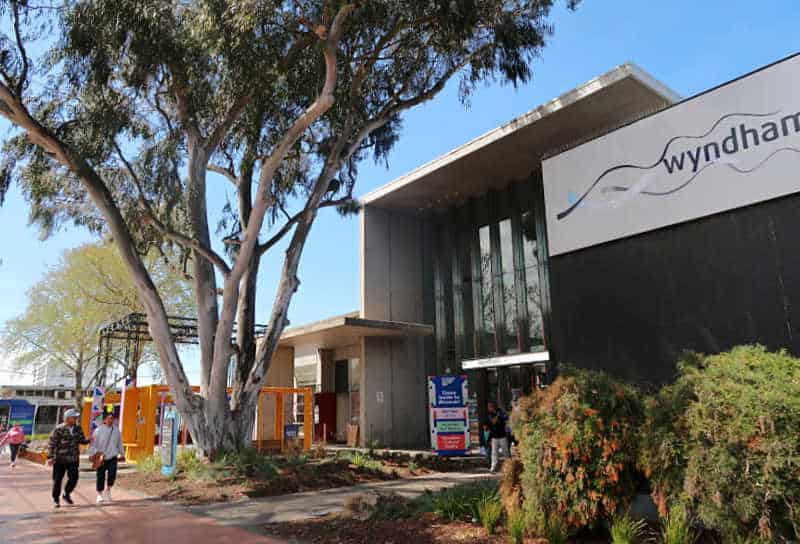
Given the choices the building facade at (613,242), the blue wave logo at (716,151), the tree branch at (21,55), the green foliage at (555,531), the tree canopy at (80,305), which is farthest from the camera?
the tree canopy at (80,305)

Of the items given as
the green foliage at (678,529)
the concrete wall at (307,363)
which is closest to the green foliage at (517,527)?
the green foliage at (678,529)

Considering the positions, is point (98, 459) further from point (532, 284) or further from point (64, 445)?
point (532, 284)

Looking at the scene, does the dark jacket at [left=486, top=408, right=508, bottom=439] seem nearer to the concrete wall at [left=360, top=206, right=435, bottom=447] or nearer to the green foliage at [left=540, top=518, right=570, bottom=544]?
the green foliage at [left=540, top=518, right=570, bottom=544]

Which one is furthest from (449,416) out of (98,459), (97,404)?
(97,404)

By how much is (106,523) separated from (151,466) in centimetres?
549

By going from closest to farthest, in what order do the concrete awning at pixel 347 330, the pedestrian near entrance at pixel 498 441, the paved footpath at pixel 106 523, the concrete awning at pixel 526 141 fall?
the paved footpath at pixel 106 523 < the pedestrian near entrance at pixel 498 441 < the concrete awning at pixel 526 141 < the concrete awning at pixel 347 330

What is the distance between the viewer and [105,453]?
34.2ft

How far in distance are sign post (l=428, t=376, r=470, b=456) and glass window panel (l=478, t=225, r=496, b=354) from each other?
515cm

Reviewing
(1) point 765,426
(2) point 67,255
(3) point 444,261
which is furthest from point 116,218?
(2) point 67,255

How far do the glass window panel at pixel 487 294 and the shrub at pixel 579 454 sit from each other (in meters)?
15.2

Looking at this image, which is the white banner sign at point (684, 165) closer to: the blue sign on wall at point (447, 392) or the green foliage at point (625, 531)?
the blue sign on wall at point (447, 392)

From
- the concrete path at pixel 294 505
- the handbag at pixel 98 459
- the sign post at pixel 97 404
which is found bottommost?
the concrete path at pixel 294 505

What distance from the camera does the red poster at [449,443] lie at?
53.6 feet

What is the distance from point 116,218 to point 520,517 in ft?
36.2
